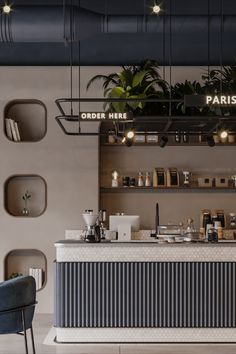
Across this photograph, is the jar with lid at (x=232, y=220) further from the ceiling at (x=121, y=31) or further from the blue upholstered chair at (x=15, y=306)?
the blue upholstered chair at (x=15, y=306)

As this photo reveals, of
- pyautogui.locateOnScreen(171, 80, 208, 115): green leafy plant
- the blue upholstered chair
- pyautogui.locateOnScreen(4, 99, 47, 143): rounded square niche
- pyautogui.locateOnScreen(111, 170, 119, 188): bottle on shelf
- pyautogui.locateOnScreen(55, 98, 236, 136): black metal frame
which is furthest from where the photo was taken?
pyautogui.locateOnScreen(4, 99, 47, 143): rounded square niche

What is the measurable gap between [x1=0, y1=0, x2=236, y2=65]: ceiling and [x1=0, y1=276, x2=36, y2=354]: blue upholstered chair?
9.36ft

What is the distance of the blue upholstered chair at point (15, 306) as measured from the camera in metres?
5.26

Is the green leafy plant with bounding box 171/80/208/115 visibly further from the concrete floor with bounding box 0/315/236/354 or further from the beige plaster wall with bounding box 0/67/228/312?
the concrete floor with bounding box 0/315/236/354

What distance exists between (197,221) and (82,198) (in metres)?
1.92

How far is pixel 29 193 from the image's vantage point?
31.8ft

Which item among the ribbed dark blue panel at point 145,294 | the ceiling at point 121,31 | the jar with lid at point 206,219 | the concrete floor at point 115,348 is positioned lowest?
the concrete floor at point 115,348

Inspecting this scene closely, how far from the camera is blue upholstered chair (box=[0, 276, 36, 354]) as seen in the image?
526 cm

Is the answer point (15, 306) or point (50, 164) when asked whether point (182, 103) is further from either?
point (15, 306)

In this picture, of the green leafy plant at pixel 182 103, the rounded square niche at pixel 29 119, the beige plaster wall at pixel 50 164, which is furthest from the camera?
the rounded square niche at pixel 29 119

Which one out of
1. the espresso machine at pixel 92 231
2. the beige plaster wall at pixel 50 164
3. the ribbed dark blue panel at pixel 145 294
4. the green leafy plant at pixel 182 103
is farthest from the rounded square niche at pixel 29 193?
the green leafy plant at pixel 182 103

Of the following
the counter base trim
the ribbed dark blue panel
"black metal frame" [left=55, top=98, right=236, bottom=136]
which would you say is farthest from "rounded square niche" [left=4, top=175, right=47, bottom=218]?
the counter base trim

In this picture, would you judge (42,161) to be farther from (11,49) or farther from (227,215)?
(227,215)

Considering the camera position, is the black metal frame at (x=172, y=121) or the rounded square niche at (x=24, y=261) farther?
the rounded square niche at (x=24, y=261)
